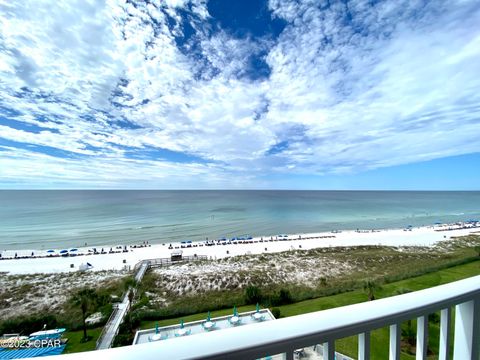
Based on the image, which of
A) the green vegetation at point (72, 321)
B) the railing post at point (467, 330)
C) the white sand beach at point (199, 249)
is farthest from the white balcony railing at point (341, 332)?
the white sand beach at point (199, 249)

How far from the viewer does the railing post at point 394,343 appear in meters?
0.95

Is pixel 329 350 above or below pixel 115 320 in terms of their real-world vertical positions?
above

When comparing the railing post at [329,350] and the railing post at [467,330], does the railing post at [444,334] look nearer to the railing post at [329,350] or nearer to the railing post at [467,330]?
the railing post at [467,330]

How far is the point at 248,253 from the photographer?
23.2m

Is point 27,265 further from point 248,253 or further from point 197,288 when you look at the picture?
point 248,253

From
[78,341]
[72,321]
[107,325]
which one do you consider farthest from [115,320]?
[72,321]

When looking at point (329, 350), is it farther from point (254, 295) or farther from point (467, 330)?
point (254, 295)

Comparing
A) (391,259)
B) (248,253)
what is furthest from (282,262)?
(391,259)

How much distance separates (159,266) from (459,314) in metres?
21.2

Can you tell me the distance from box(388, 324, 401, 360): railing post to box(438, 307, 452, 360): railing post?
27 centimetres

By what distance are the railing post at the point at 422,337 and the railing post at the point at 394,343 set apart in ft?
0.37

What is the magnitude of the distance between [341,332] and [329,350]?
102 mm

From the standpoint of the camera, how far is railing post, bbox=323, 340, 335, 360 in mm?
834

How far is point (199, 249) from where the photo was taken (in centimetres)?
2502
